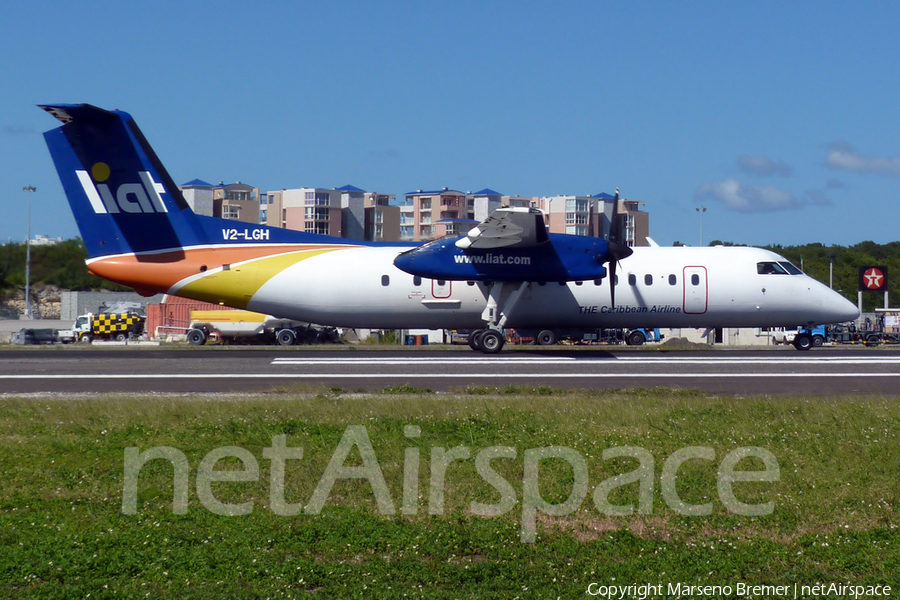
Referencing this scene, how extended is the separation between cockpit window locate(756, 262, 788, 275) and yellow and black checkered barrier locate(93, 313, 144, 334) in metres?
41.8

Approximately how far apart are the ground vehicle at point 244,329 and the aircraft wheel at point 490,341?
21005 millimetres

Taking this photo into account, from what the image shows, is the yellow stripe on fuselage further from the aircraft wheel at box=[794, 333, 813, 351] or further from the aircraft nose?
the aircraft wheel at box=[794, 333, 813, 351]

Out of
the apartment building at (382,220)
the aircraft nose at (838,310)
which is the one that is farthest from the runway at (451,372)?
the apartment building at (382,220)

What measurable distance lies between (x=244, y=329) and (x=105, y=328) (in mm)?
12519

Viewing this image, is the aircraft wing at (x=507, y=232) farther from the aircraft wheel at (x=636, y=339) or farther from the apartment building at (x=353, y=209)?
the apartment building at (x=353, y=209)

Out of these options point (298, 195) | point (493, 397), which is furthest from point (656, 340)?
point (298, 195)

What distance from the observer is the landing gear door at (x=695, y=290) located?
95.0 ft

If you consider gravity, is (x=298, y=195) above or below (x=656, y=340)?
above

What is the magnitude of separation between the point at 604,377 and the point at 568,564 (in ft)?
44.3

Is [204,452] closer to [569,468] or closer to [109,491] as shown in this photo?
[109,491]

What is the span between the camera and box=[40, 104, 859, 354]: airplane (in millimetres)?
27312

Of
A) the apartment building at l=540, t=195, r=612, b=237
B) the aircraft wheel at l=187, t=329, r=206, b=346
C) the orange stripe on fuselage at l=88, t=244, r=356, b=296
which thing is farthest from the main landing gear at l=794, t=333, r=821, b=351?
the apartment building at l=540, t=195, r=612, b=237

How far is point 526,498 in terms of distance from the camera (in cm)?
896

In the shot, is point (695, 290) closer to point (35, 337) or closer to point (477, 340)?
point (477, 340)
